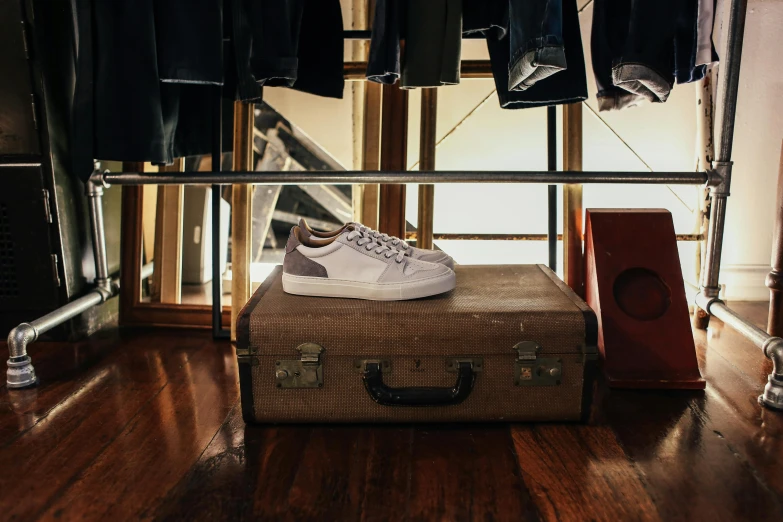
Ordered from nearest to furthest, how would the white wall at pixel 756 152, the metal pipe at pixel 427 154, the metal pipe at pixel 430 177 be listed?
1. the metal pipe at pixel 430 177
2. the metal pipe at pixel 427 154
3. the white wall at pixel 756 152

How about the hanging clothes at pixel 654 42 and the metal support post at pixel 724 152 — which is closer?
the hanging clothes at pixel 654 42

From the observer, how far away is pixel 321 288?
4.02ft

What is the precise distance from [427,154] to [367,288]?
0.67m

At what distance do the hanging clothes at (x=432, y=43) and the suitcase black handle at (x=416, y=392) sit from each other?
58cm

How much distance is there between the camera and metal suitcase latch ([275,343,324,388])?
3.68 ft

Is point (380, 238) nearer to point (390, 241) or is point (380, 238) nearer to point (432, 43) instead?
point (390, 241)

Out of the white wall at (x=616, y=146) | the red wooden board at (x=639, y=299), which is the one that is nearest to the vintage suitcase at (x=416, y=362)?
the red wooden board at (x=639, y=299)

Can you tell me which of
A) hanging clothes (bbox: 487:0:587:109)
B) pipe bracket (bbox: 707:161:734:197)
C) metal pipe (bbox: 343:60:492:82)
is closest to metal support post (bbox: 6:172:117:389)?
metal pipe (bbox: 343:60:492:82)

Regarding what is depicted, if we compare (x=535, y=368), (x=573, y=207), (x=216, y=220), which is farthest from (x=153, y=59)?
(x=573, y=207)

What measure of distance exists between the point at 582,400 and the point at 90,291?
1.25 metres

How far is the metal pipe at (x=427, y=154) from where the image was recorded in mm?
1746

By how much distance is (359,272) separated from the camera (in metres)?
1.20

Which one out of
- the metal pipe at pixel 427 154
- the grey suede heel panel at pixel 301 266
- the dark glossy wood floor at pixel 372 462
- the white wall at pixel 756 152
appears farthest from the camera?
the white wall at pixel 756 152

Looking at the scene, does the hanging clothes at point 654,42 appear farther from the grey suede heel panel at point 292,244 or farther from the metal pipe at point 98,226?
the metal pipe at point 98,226
